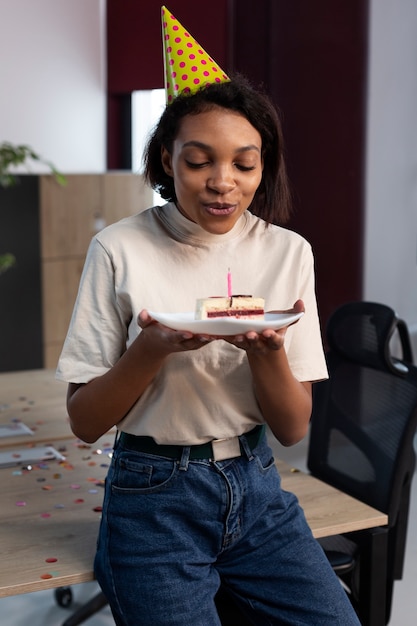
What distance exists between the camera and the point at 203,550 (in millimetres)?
1497

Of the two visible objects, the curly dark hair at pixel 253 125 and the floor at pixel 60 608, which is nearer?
the curly dark hair at pixel 253 125

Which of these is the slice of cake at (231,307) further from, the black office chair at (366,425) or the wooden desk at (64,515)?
the black office chair at (366,425)

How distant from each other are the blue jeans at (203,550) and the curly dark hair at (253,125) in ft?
1.35

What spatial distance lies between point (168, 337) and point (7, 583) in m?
0.49

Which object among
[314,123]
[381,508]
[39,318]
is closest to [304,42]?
[314,123]

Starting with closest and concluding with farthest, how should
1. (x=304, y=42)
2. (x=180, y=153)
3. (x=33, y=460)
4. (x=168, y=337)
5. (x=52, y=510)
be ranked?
(x=168, y=337)
(x=180, y=153)
(x=52, y=510)
(x=33, y=460)
(x=304, y=42)

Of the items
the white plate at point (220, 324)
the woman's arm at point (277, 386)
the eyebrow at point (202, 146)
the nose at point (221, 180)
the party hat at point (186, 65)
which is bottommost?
the woman's arm at point (277, 386)

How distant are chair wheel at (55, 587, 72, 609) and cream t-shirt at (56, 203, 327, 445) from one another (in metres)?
1.60

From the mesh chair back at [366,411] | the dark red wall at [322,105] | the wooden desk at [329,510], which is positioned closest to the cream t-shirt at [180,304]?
the wooden desk at [329,510]

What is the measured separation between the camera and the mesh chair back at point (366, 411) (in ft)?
7.14

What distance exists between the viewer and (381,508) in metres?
2.21

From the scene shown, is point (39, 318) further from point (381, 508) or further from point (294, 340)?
point (294, 340)

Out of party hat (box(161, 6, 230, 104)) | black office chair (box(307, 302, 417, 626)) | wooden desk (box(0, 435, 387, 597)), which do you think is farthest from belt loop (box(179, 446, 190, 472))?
black office chair (box(307, 302, 417, 626))

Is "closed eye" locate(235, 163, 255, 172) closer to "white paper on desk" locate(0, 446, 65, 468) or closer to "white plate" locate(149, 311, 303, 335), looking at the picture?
"white plate" locate(149, 311, 303, 335)
